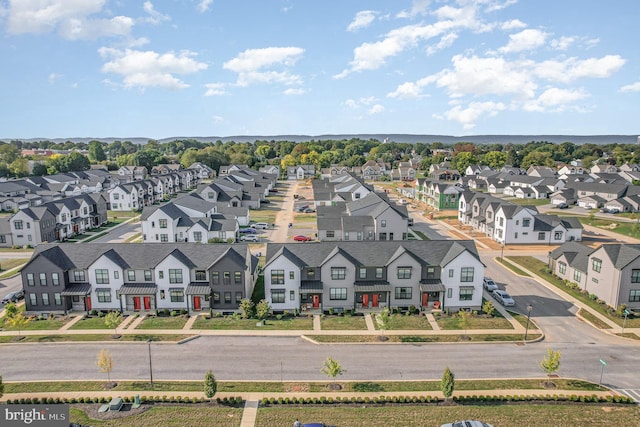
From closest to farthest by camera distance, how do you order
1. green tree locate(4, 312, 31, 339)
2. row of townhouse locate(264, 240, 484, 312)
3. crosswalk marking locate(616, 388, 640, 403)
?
crosswalk marking locate(616, 388, 640, 403), green tree locate(4, 312, 31, 339), row of townhouse locate(264, 240, 484, 312)

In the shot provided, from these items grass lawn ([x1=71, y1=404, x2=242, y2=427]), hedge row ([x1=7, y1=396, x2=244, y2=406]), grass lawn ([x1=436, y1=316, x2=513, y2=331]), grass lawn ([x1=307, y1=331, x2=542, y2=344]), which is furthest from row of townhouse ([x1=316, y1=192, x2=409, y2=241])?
grass lawn ([x1=71, y1=404, x2=242, y2=427])

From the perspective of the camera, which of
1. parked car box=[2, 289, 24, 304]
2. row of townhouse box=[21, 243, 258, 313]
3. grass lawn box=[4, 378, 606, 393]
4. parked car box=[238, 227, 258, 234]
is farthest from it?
parked car box=[238, 227, 258, 234]

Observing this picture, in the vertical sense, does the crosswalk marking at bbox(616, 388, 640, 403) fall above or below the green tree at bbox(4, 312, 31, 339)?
below

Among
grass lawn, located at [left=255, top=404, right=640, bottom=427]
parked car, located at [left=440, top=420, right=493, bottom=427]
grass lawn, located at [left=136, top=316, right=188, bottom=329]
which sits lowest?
grass lawn, located at [left=255, top=404, right=640, bottom=427]

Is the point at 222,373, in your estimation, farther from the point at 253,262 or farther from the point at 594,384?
the point at 594,384

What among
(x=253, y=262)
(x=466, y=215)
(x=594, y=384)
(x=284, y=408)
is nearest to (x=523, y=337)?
(x=594, y=384)

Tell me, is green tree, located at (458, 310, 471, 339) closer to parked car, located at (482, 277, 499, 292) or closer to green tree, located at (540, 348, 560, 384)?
parked car, located at (482, 277, 499, 292)

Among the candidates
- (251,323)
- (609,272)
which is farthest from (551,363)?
(251,323)

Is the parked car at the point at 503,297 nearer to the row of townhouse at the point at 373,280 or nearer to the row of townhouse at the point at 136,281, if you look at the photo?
the row of townhouse at the point at 373,280
